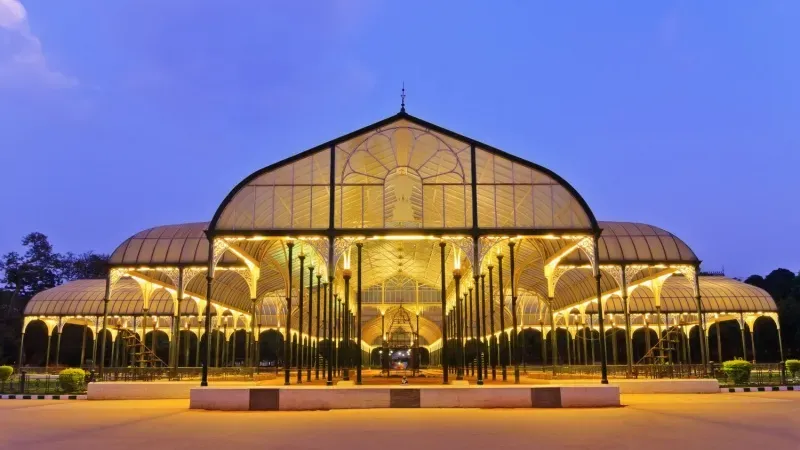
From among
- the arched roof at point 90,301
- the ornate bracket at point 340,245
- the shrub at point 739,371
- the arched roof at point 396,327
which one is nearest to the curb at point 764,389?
the shrub at point 739,371

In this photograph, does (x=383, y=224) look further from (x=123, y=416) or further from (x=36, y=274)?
(x=36, y=274)

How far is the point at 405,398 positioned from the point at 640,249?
17803 millimetres

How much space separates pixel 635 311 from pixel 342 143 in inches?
1392

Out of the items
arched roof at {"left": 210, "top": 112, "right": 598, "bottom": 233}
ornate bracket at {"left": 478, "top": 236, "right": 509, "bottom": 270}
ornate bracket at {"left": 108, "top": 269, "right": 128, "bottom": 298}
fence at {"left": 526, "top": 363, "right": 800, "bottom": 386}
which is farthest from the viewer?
ornate bracket at {"left": 108, "top": 269, "right": 128, "bottom": 298}

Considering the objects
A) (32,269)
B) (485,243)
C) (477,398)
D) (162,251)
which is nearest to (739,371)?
(485,243)

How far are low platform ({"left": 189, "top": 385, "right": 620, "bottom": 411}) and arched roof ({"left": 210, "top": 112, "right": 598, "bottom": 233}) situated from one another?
20.4 feet

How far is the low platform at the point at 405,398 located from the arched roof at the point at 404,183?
20.4 feet

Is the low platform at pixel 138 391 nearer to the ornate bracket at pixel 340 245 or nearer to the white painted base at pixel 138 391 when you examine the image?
the white painted base at pixel 138 391

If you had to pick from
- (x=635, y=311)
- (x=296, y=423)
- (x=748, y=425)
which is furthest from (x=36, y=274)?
(x=748, y=425)

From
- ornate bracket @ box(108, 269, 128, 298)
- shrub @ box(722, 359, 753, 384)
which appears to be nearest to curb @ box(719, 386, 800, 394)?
shrub @ box(722, 359, 753, 384)

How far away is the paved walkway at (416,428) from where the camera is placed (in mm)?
11430

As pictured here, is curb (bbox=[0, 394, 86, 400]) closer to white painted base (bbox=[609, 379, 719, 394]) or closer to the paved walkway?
the paved walkway

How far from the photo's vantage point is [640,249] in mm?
32344

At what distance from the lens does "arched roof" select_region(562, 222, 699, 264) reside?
31906mm
